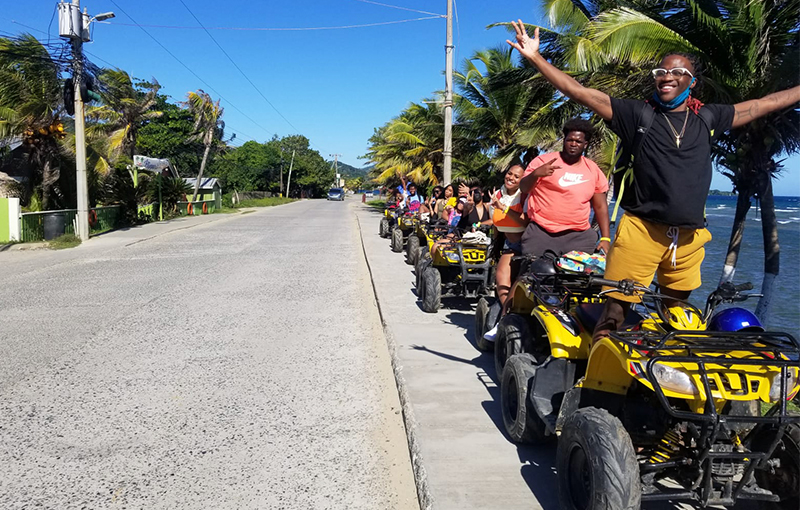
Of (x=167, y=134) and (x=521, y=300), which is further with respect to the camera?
(x=167, y=134)

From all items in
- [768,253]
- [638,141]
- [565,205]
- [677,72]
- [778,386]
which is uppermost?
[677,72]

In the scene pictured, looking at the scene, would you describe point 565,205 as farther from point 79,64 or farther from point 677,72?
point 79,64

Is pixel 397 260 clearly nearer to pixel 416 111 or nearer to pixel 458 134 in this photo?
pixel 458 134

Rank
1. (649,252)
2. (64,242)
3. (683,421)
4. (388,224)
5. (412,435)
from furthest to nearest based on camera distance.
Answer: (388,224)
(64,242)
(412,435)
(649,252)
(683,421)

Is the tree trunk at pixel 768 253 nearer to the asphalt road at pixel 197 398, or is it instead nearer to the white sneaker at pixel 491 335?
the white sneaker at pixel 491 335

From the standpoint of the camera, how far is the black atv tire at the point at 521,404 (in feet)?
12.7

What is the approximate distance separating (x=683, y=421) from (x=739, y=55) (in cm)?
581

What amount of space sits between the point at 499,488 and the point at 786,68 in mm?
5413

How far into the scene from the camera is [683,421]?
9.64 ft

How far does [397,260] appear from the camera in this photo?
14453 millimetres

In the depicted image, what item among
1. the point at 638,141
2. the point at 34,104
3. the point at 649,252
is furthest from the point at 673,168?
the point at 34,104

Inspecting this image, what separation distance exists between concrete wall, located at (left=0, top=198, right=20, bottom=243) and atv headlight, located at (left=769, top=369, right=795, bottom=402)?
63.3 feet

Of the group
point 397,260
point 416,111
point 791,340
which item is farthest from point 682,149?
point 416,111

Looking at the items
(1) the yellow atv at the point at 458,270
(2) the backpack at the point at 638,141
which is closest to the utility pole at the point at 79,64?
(1) the yellow atv at the point at 458,270
